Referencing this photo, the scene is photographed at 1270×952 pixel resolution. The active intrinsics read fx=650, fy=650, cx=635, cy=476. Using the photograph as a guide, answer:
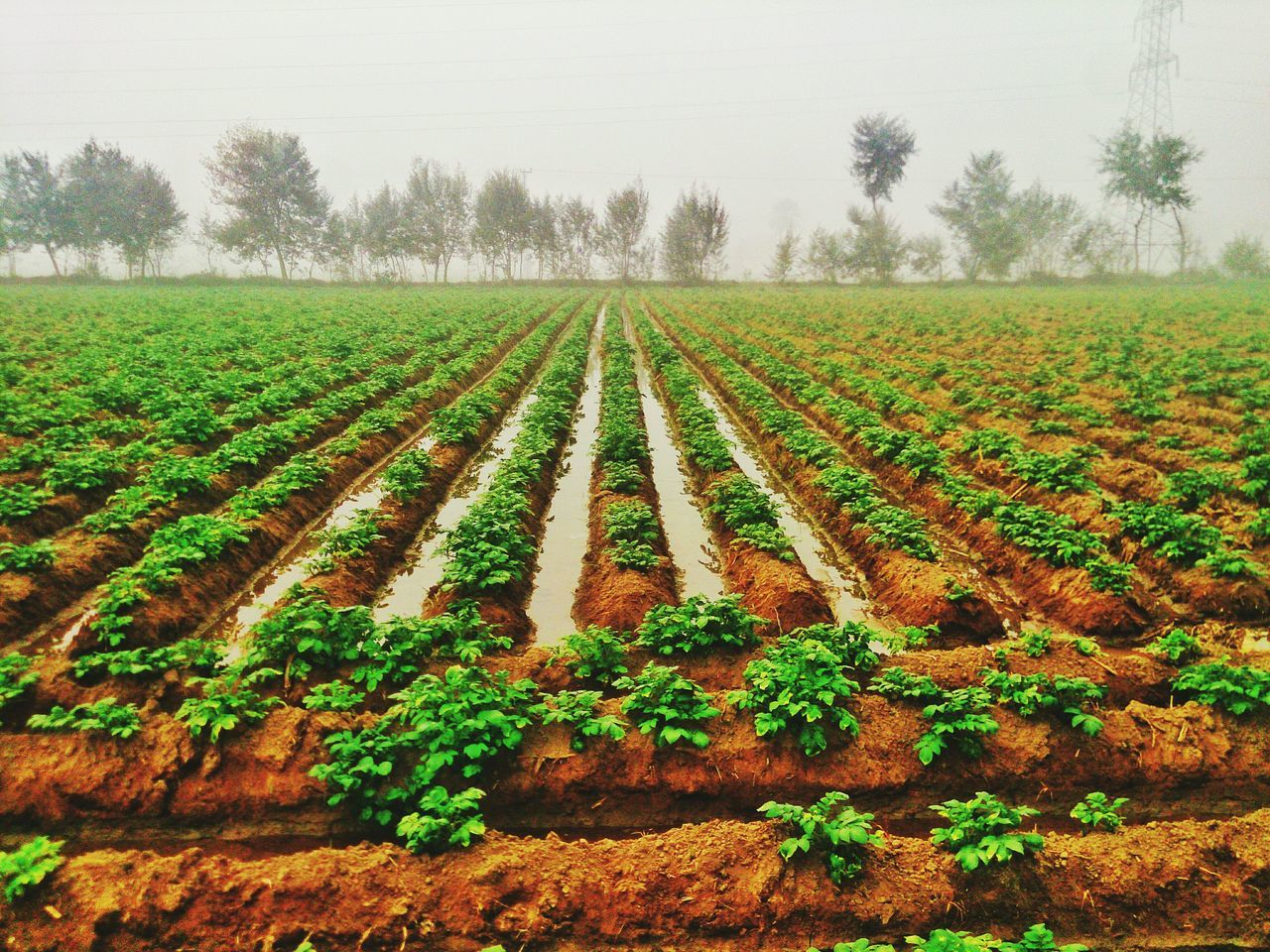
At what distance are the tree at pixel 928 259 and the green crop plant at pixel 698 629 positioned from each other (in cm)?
8584

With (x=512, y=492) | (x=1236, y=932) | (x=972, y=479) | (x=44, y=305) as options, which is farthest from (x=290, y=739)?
(x=44, y=305)

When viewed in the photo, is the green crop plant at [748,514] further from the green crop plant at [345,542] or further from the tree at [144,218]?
the tree at [144,218]

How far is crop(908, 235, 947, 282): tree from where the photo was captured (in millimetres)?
80250

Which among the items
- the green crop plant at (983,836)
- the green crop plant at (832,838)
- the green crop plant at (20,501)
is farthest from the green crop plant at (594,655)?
the green crop plant at (20,501)

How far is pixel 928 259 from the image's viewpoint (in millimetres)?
80375

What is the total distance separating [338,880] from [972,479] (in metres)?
10.3

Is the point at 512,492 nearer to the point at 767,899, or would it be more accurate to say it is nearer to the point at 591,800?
the point at 591,800

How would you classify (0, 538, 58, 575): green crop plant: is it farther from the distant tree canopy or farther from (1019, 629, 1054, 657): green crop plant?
the distant tree canopy

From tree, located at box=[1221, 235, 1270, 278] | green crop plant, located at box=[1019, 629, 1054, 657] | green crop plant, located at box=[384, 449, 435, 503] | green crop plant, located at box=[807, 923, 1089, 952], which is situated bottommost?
green crop plant, located at box=[807, 923, 1089, 952]

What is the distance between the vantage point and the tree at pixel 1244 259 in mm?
71475

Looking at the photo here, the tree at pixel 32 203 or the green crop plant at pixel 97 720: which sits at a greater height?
the tree at pixel 32 203

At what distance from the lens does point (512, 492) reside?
30.1 feet

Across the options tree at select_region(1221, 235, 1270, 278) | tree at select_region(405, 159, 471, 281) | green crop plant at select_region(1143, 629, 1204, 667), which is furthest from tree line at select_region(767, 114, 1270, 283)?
green crop plant at select_region(1143, 629, 1204, 667)

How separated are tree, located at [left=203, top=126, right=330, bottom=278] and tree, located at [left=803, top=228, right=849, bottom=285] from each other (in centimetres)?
5937
